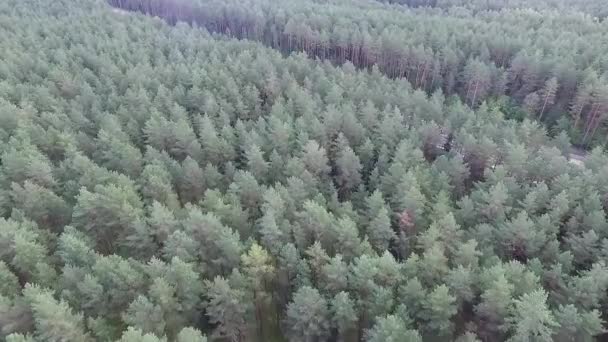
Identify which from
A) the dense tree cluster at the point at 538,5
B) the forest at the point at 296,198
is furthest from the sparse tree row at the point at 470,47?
the dense tree cluster at the point at 538,5

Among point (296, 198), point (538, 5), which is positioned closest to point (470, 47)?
point (538, 5)

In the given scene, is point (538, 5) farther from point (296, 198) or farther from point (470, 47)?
point (296, 198)

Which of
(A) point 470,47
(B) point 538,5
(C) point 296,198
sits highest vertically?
(B) point 538,5

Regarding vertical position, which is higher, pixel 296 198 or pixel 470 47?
pixel 470 47

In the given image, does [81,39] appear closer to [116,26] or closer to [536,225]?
[116,26]

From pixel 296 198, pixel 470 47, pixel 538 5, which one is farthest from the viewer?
pixel 538 5

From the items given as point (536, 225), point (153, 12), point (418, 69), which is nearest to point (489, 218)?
point (536, 225)
